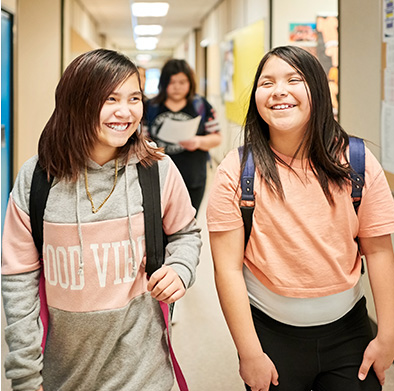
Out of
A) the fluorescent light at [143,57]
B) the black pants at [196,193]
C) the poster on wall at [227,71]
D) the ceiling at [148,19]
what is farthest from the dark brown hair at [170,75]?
the fluorescent light at [143,57]

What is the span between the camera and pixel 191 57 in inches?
702

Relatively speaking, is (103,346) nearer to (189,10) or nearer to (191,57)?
(189,10)

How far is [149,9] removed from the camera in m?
12.3

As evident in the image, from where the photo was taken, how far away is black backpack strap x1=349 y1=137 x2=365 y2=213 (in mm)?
1605

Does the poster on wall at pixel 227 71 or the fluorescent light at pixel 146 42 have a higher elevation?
the fluorescent light at pixel 146 42

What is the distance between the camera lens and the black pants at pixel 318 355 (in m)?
1.62

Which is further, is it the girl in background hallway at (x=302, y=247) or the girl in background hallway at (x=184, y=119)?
the girl in background hallway at (x=184, y=119)

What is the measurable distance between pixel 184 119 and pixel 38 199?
9.06 ft

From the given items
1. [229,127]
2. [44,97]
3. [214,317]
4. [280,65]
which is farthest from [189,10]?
[280,65]

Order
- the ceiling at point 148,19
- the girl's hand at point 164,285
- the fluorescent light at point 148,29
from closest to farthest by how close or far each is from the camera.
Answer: the girl's hand at point 164,285 < the ceiling at point 148,19 < the fluorescent light at point 148,29

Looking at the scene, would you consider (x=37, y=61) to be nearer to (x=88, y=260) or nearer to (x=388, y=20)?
(x=388, y=20)

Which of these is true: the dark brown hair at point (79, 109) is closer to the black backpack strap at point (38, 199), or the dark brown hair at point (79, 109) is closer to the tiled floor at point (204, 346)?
the black backpack strap at point (38, 199)

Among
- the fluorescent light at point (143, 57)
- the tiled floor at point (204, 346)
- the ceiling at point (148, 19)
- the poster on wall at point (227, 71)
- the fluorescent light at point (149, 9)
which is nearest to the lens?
the tiled floor at point (204, 346)

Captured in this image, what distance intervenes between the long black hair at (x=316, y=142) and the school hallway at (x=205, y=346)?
165 centimetres
